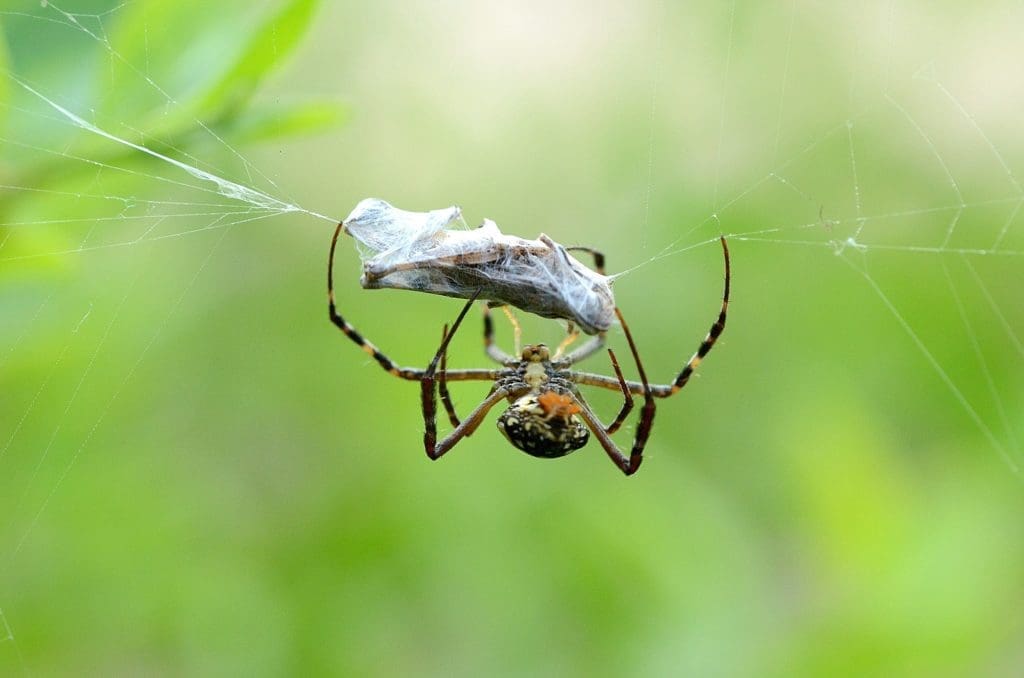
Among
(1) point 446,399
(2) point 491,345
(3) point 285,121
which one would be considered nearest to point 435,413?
(1) point 446,399

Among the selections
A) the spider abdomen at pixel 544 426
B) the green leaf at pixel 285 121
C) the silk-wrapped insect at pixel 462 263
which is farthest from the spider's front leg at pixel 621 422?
the green leaf at pixel 285 121

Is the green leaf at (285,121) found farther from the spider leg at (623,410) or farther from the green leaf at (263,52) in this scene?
the spider leg at (623,410)

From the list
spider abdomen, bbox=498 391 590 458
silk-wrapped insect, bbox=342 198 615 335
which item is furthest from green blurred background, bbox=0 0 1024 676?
silk-wrapped insect, bbox=342 198 615 335

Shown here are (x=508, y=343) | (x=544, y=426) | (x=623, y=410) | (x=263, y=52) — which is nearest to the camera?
(x=263, y=52)

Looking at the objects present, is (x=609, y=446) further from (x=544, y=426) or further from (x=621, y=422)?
(x=544, y=426)

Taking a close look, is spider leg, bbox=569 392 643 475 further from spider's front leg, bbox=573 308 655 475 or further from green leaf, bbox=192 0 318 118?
green leaf, bbox=192 0 318 118

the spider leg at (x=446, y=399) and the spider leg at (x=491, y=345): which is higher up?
the spider leg at (x=491, y=345)
